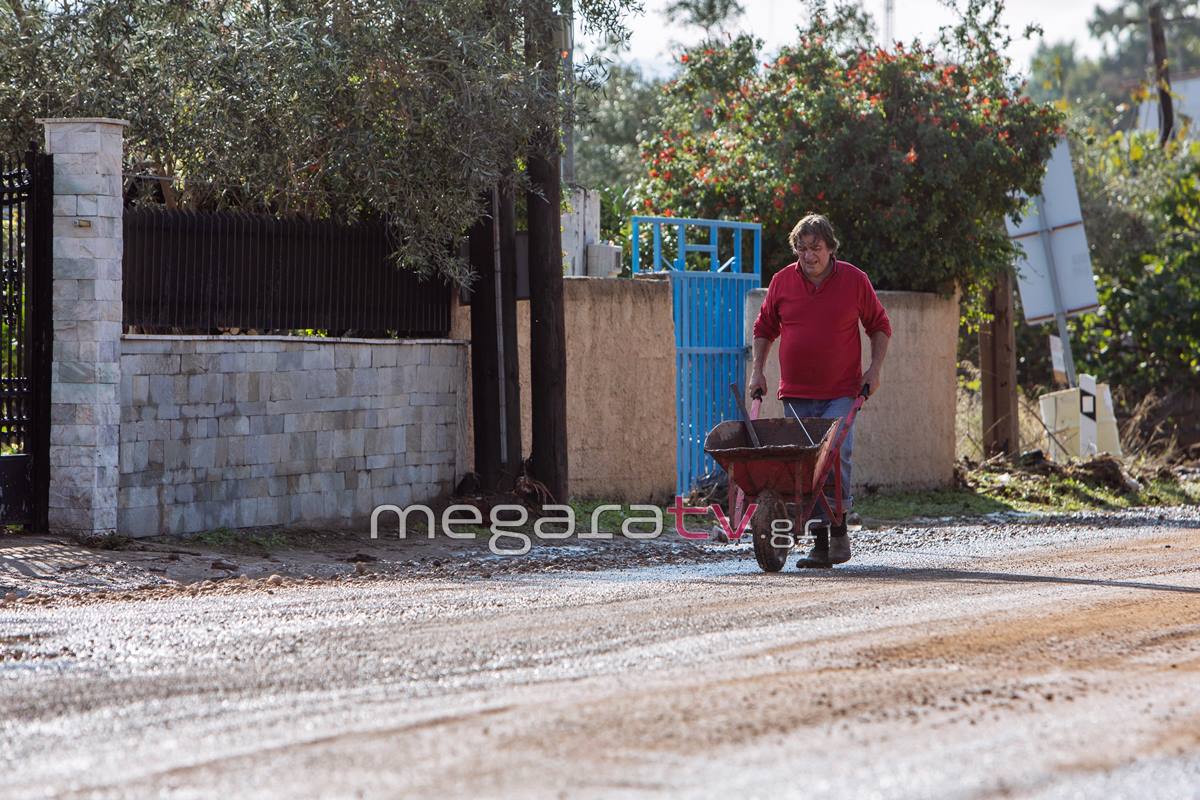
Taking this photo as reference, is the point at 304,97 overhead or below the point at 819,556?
overhead

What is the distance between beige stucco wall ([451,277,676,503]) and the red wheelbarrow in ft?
13.9

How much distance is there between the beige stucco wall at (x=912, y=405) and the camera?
1658 centimetres

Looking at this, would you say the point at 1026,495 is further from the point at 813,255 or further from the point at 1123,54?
the point at 1123,54

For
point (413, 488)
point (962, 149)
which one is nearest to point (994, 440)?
point (962, 149)

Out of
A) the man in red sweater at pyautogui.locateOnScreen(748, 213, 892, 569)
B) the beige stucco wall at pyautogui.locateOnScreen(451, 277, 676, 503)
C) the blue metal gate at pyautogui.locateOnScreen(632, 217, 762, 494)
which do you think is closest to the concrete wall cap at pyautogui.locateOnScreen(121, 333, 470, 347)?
the beige stucco wall at pyautogui.locateOnScreen(451, 277, 676, 503)

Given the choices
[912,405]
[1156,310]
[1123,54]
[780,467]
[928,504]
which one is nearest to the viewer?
[780,467]

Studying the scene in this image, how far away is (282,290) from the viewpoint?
39.3ft

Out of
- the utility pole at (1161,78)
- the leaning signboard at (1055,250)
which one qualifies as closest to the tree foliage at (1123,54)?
the utility pole at (1161,78)

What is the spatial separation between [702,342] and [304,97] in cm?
501

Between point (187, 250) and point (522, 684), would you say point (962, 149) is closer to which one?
point (187, 250)

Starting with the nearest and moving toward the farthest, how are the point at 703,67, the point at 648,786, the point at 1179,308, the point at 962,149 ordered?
the point at 648,786, the point at 962,149, the point at 703,67, the point at 1179,308

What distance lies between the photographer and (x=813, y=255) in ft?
32.1

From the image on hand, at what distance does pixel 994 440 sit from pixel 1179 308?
6752mm

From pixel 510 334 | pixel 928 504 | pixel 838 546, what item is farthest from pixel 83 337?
pixel 928 504
